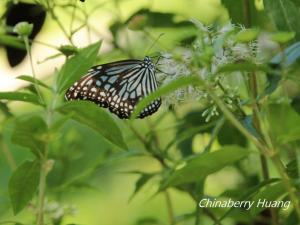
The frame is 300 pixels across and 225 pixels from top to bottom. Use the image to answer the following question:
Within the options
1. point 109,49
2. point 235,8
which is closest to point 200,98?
point 235,8

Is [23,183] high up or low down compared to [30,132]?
down

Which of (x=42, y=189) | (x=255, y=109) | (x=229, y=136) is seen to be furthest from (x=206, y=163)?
(x=229, y=136)

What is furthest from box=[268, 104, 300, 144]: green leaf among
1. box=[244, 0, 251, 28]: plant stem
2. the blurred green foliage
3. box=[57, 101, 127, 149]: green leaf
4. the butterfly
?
the butterfly

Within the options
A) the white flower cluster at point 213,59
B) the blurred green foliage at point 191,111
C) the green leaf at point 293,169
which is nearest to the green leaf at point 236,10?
the blurred green foliage at point 191,111

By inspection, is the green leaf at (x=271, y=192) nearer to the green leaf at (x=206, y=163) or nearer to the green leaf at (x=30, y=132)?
the green leaf at (x=206, y=163)

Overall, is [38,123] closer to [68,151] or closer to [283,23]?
[283,23]

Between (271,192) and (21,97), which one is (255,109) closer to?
(271,192)
